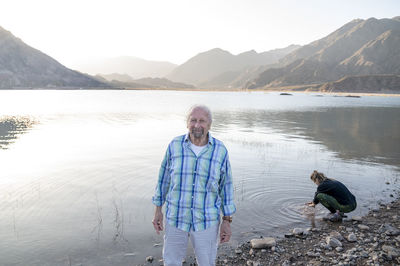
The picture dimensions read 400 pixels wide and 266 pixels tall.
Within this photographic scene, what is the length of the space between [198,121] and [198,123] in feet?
0.12

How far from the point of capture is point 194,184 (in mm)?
4234

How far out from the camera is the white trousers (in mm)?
4324

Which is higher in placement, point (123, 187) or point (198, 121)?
point (198, 121)

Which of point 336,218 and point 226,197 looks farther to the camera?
point 336,218

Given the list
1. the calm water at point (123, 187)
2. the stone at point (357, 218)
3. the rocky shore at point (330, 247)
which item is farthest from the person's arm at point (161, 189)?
the stone at point (357, 218)

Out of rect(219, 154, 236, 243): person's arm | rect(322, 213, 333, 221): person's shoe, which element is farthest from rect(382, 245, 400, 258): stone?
rect(219, 154, 236, 243): person's arm

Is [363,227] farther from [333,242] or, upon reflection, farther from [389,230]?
[333,242]

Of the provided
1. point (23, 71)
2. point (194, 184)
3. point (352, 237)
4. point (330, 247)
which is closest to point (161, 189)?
point (194, 184)

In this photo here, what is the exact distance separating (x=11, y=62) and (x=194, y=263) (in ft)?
688

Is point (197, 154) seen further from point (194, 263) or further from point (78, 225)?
point (78, 225)

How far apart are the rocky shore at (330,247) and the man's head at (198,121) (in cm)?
388

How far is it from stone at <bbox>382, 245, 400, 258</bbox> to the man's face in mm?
5364

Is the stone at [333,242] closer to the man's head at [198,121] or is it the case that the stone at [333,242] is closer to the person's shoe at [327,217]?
the person's shoe at [327,217]

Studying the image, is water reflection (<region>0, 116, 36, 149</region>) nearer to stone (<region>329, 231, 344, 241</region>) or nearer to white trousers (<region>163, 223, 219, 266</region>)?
white trousers (<region>163, 223, 219, 266</region>)
